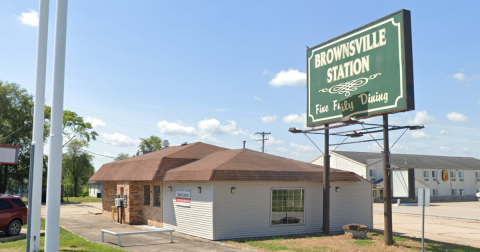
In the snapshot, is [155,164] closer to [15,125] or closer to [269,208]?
[269,208]

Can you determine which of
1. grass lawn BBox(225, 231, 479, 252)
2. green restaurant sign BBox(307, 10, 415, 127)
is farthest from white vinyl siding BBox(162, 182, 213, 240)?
green restaurant sign BBox(307, 10, 415, 127)

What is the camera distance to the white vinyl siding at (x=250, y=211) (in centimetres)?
1748

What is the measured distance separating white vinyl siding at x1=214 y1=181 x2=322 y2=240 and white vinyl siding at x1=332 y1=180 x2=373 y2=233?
4.00ft

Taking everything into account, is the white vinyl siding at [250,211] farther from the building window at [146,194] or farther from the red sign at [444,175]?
the red sign at [444,175]

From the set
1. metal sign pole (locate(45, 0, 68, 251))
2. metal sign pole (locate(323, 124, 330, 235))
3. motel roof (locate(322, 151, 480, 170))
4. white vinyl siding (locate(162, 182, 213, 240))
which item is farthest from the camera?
motel roof (locate(322, 151, 480, 170))

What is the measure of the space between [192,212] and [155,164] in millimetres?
4096

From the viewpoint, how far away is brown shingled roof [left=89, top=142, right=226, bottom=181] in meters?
21.2

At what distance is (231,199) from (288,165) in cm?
382

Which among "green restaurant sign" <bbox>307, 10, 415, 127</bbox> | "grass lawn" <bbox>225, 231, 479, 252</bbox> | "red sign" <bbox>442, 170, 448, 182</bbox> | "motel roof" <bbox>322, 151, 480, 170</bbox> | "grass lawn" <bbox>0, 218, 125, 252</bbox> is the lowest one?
"grass lawn" <bbox>225, 231, 479, 252</bbox>

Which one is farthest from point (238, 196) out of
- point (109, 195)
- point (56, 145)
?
Answer: point (109, 195)

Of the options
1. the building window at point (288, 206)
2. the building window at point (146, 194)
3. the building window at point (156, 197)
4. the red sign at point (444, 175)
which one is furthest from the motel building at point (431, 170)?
the building window at point (156, 197)

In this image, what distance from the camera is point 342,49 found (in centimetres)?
1788

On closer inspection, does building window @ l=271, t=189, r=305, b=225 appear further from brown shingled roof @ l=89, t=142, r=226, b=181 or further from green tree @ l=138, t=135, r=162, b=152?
green tree @ l=138, t=135, r=162, b=152

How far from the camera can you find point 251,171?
59.1ft
